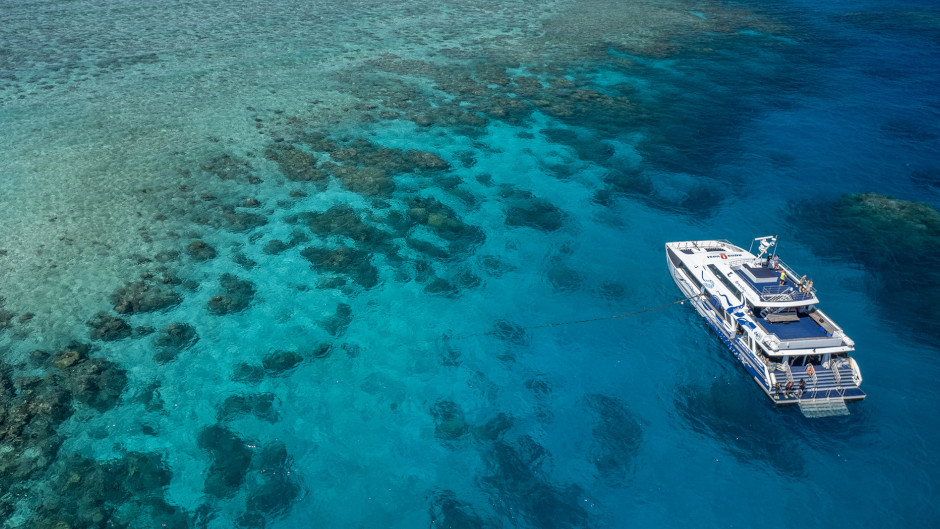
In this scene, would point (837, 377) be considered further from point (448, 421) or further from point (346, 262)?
point (346, 262)

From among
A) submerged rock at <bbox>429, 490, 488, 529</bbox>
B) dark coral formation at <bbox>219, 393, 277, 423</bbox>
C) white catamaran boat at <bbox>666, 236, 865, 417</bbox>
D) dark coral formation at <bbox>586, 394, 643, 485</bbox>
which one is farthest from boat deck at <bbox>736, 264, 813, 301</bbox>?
dark coral formation at <bbox>219, 393, 277, 423</bbox>

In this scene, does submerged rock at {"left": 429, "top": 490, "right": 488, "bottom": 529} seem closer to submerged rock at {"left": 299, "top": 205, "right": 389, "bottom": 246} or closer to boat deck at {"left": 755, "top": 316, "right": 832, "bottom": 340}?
boat deck at {"left": 755, "top": 316, "right": 832, "bottom": 340}

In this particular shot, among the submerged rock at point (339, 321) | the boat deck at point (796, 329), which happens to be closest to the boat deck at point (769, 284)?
the boat deck at point (796, 329)

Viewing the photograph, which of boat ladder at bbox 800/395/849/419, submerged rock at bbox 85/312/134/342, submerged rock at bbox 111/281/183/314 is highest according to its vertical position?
boat ladder at bbox 800/395/849/419

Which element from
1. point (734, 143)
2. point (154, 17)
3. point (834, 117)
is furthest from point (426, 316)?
point (154, 17)

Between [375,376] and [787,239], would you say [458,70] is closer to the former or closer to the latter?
[787,239]

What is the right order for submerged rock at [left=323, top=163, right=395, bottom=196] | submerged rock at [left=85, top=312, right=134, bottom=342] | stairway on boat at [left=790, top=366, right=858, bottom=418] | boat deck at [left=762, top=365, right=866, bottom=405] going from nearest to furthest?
stairway on boat at [left=790, top=366, right=858, bottom=418] → boat deck at [left=762, top=365, right=866, bottom=405] → submerged rock at [left=85, top=312, right=134, bottom=342] → submerged rock at [left=323, top=163, right=395, bottom=196]

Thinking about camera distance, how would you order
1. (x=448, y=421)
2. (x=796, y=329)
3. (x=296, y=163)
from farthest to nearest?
1. (x=296, y=163)
2. (x=796, y=329)
3. (x=448, y=421)

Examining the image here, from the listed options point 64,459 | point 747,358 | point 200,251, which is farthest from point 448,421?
point 200,251

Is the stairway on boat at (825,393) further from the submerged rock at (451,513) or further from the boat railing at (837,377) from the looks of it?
the submerged rock at (451,513)
